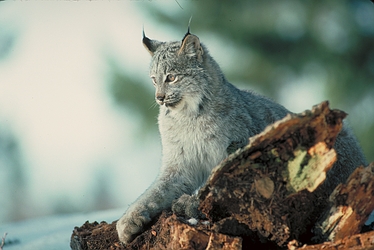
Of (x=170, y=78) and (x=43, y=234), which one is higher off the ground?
(x=170, y=78)

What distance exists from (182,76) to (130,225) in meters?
1.41

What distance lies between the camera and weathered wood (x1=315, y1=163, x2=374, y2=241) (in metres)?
2.66

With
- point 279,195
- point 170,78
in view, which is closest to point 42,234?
point 170,78

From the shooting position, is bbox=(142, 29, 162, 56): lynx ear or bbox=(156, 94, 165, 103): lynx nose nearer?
bbox=(156, 94, 165, 103): lynx nose

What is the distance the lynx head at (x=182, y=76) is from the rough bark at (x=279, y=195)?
1.43 metres

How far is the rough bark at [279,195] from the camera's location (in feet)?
8.33

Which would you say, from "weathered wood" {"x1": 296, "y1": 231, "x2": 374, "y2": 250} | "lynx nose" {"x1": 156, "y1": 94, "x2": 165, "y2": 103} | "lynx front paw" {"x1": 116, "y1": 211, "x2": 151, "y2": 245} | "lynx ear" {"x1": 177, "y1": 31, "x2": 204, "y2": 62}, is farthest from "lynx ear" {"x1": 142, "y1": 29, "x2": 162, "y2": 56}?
"weathered wood" {"x1": 296, "y1": 231, "x2": 374, "y2": 250}

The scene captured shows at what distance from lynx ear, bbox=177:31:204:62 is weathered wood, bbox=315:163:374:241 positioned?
6.36ft

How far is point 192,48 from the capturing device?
13.7 ft

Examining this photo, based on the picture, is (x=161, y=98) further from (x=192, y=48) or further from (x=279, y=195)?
(x=279, y=195)

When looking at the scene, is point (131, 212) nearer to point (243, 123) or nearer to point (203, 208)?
point (203, 208)

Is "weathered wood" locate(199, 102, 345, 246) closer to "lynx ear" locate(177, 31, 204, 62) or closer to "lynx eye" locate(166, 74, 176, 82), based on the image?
"lynx eye" locate(166, 74, 176, 82)

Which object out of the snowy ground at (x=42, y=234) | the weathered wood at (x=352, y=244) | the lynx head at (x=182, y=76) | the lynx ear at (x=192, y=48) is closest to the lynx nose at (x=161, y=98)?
the lynx head at (x=182, y=76)

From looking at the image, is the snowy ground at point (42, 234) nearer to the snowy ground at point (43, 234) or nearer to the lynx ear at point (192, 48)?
the snowy ground at point (43, 234)
